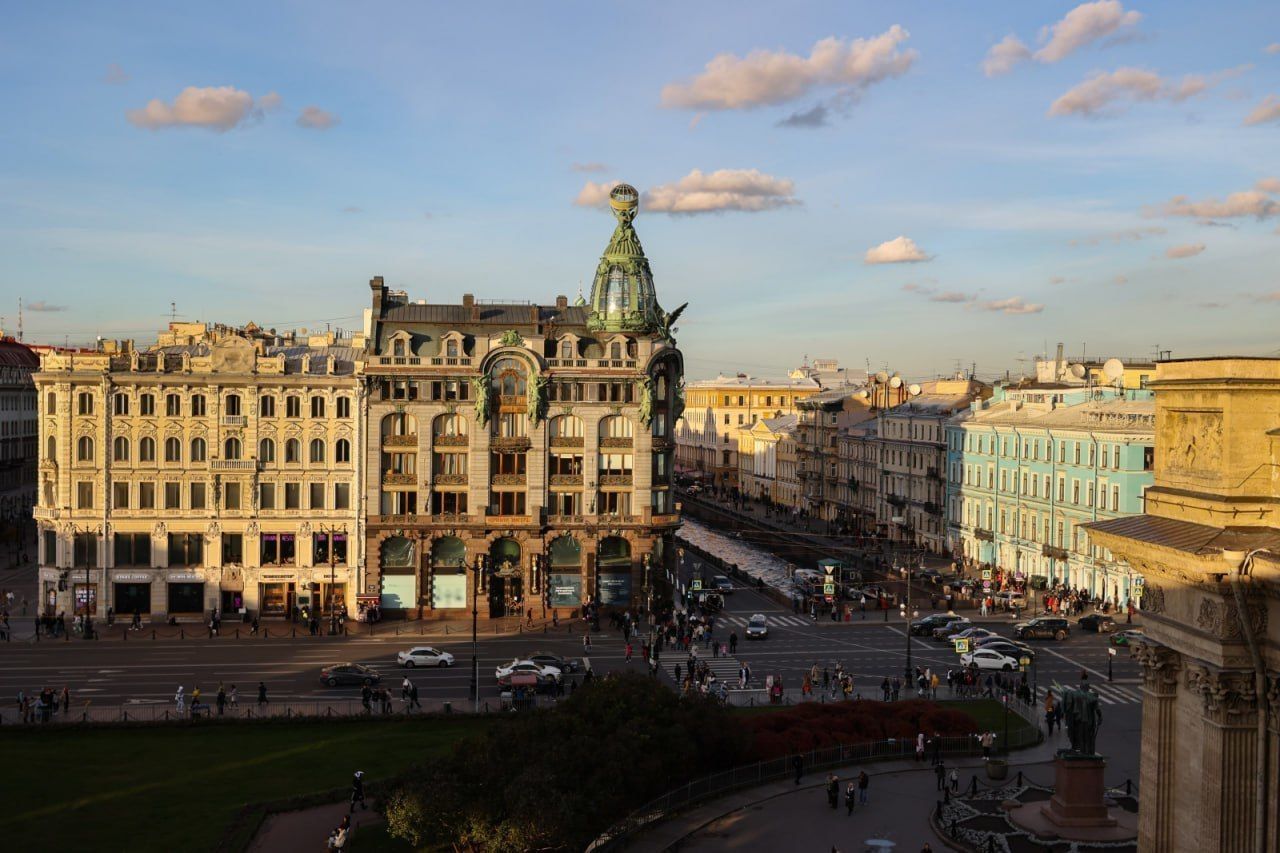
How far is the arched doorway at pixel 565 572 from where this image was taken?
8388cm

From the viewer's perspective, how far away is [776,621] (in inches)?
3329

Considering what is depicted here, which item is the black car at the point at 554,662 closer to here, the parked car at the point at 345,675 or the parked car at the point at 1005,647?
the parked car at the point at 345,675

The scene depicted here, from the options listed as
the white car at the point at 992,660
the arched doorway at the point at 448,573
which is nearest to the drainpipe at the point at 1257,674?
the white car at the point at 992,660

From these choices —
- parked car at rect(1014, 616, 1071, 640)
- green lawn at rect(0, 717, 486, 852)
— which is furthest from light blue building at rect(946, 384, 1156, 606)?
green lawn at rect(0, 717, 486, 852)

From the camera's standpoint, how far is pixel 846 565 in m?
105

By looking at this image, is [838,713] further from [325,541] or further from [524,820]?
[325,541]

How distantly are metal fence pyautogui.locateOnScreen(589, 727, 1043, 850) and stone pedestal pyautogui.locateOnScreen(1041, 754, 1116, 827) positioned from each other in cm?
870

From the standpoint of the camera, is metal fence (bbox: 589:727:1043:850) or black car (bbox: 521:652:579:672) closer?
metal fence (bbox: 589:727:1043:850)

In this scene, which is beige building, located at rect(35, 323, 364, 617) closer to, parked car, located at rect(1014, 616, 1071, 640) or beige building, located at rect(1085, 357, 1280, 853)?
parked car, located at rect(1014, 616, 1071, 640)

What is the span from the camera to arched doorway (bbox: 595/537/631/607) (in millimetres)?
A: 83812

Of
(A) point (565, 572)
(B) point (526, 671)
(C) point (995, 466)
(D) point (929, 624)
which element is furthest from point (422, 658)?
(C) point (995, 466)

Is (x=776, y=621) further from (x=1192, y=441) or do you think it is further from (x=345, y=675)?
(x=1192, y=441)

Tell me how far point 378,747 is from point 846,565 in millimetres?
59530

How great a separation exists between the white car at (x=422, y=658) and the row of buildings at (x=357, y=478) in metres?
13.0
